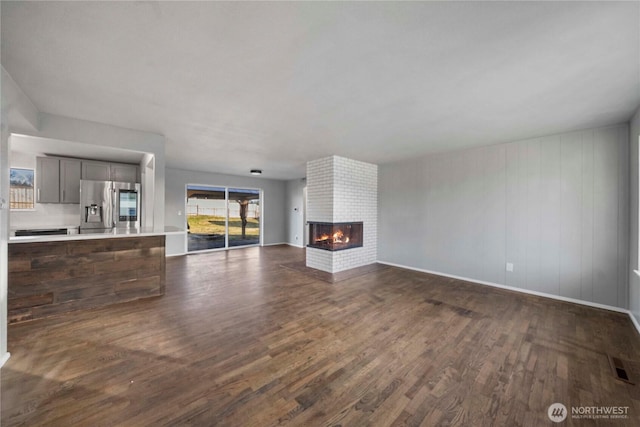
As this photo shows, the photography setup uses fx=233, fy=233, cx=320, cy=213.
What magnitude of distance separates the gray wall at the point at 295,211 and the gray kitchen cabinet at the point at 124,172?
4.70 m

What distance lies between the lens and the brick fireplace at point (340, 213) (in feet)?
16.1

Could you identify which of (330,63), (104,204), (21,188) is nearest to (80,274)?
(104,204)

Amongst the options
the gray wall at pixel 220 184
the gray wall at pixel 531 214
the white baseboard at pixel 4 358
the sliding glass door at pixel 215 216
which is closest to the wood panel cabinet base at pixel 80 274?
the white baseboard at pixel 4 358

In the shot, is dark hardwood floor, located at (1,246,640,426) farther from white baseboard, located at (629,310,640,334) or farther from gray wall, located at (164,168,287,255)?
gray wall, located at (164,168,287,255)

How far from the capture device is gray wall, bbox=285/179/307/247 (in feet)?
27.5

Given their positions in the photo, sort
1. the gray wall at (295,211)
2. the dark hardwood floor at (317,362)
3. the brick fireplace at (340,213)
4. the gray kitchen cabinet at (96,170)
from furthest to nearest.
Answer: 1. the gray wall at (295,211)
2. the brick fireplace at (340,213)
3. the gray kitchen cabinet at (96,170)
4. the dark hardwood floor at (317,362)

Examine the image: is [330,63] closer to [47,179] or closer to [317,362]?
[317,362]

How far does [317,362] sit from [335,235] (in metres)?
3.13

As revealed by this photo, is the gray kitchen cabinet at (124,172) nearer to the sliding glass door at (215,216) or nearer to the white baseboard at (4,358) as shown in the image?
the sliding glass door at (215,216)

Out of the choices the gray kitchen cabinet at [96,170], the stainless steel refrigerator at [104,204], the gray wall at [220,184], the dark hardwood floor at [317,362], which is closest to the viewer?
the dark hardwood floor at [317,362]

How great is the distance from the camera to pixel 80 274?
117 inches

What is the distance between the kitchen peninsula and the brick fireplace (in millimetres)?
2889

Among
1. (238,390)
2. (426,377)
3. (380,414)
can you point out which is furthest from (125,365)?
(426,377)

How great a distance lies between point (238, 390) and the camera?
1.67m
